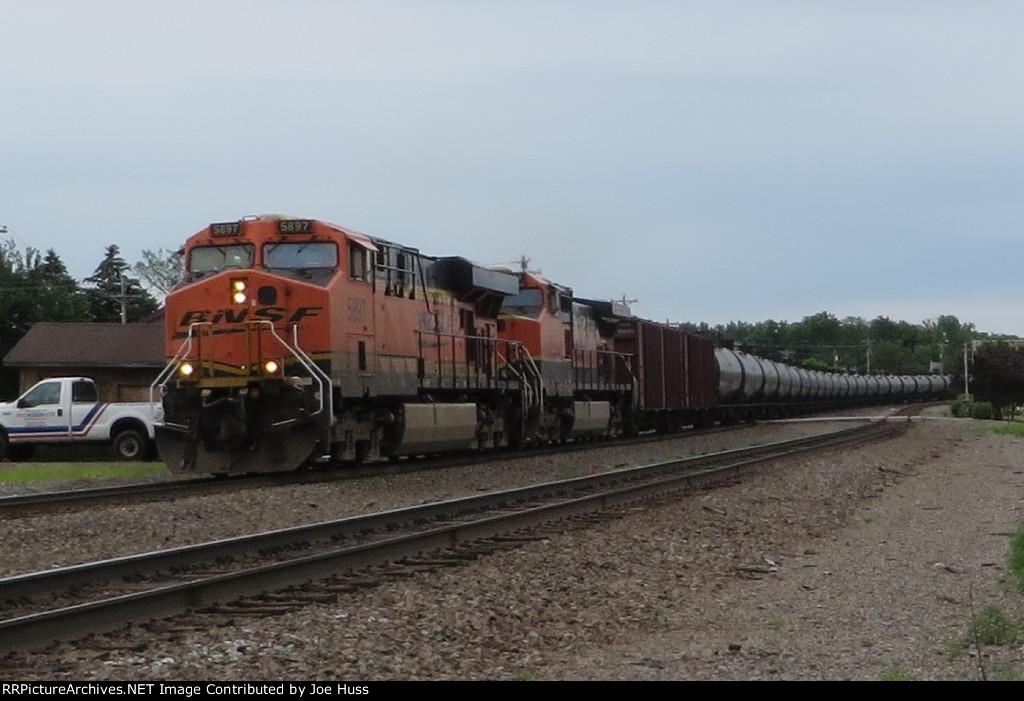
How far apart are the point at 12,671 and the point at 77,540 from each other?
Result: 236 inches

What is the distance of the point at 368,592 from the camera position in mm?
9594

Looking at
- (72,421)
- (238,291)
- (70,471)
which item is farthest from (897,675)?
(72,421)

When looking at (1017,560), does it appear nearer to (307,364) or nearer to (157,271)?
(307,364)

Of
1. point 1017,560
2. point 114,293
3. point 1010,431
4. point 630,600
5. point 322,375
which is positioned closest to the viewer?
point 630,600

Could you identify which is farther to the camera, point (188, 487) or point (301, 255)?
point (301, 255)

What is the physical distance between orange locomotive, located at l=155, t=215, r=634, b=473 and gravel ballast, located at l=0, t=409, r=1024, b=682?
4.64ft

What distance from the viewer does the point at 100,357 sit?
45312 mm

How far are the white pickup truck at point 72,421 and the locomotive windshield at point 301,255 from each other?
10.1 metres

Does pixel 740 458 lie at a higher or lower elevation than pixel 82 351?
lower

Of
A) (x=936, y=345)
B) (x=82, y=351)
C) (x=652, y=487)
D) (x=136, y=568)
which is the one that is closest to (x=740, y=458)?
(x=652, y=487)

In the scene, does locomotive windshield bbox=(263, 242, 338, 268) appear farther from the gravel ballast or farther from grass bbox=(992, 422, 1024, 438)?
grass bbox=(992, 422, 1024, 438)

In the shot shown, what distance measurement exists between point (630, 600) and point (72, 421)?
22.8m
